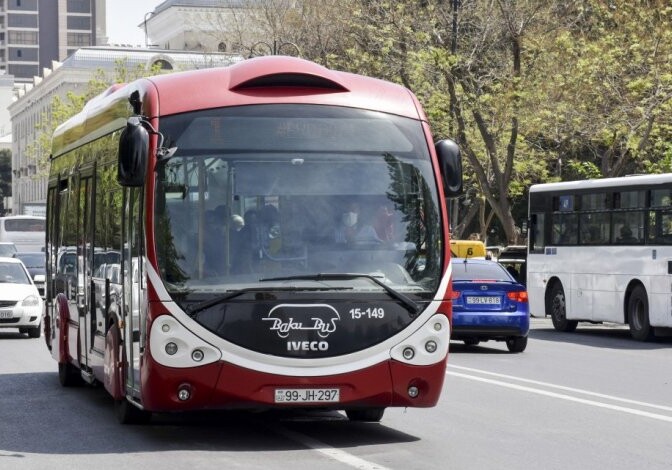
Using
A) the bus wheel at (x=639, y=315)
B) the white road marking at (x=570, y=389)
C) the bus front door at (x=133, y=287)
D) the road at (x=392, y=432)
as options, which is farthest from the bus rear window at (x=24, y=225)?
the bus front door at (x=133, y=287)

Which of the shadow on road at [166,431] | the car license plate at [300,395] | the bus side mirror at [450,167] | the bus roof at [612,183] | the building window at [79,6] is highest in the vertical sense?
the building window at [79,6]

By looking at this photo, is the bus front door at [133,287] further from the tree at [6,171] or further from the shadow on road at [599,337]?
the tree at [6,171]

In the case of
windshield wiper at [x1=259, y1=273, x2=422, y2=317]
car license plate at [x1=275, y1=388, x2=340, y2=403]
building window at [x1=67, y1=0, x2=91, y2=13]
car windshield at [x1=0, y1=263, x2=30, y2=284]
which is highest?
building window at [x1=67, y1=0, x2=91, y2=13]

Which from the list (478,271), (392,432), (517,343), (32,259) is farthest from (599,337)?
(32,259)

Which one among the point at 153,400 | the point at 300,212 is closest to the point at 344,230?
the point at 300,212

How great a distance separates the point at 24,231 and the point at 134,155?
48988 mm

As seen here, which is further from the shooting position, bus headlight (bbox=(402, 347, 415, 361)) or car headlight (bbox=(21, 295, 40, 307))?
car headlight (bbox=(21, 295, 40, 307))

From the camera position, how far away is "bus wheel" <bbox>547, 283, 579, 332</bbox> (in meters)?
31.2

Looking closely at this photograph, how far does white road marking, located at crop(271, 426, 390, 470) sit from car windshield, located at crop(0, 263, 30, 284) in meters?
17.4

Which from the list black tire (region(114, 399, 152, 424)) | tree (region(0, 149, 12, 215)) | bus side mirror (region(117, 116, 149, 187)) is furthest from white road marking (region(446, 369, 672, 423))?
tree (region(0, 149, 12, 215))

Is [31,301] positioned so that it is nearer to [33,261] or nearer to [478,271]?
[478,271]

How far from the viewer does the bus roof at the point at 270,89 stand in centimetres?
1176

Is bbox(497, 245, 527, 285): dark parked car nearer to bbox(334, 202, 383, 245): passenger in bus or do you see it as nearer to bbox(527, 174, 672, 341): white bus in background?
bbox(527, 174, 672, 341): white bus in background

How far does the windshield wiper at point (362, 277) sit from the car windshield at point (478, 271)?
12.3m
